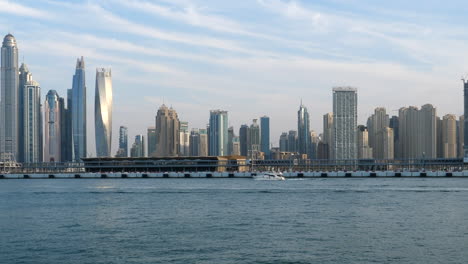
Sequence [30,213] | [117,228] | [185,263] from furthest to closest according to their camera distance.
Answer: [30,213]
[117,228]
[185,263]

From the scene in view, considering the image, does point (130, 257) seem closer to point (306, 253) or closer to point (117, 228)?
point (306, 253)

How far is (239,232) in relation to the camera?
191 feet

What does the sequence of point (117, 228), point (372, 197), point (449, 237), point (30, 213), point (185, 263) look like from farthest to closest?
1. point (372, 197)
2. point (30, 213)
3. point (117, 228)
4. point (449, 237)
5. point (185, 263)

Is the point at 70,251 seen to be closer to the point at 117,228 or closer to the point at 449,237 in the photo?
the point at 117,228

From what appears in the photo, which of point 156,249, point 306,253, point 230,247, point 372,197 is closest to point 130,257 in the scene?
point 156,249

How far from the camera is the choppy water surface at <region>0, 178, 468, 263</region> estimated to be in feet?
152

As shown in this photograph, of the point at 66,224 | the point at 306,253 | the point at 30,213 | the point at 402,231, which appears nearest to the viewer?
the point at 306,253

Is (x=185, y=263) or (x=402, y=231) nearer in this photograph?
(x=185, y=263)

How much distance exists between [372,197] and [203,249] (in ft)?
186

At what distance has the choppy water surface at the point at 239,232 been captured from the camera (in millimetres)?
46250

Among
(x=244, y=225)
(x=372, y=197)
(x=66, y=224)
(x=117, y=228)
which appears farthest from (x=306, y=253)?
(x=372, y=197)

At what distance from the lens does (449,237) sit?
54156 mm

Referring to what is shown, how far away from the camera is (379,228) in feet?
198

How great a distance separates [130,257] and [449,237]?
2633 cm
